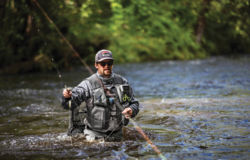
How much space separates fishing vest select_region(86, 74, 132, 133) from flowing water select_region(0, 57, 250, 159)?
27cm

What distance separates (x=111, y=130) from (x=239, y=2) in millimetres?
7381

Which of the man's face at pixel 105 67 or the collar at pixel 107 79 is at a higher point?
the man's face at pixel 105 67

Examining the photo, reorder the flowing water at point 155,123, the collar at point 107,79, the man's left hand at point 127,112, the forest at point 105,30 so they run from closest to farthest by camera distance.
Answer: the flowing water at point 155,123 → the man's left hand at point 127,112 → the collar at point 107,79 → the forest at point 105,30

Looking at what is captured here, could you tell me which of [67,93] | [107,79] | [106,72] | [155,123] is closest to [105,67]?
[106,72]

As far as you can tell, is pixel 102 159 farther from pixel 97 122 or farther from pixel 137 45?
pixel 137 45

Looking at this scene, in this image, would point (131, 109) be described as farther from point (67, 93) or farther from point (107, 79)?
point (67, 93)

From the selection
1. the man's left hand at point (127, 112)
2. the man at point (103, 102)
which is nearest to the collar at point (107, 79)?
the man at point (103, 102)

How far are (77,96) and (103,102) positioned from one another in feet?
1.21

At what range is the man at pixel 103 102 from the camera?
5125 millimetres

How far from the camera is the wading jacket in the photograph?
5.13 meters

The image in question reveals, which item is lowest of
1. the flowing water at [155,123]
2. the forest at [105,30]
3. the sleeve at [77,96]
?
the flowing water at [155,123]

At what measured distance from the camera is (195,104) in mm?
8477

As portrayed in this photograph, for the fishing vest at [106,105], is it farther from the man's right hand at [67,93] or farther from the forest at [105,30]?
the forest at [105,30]

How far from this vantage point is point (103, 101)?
5133 mm
